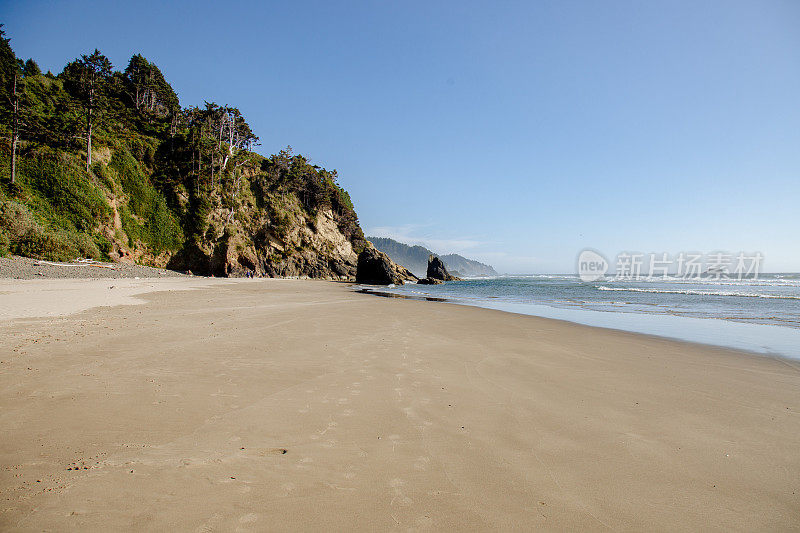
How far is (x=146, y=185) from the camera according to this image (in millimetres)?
45188

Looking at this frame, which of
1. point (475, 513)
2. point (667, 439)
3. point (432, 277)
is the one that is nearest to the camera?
point (475, 513)

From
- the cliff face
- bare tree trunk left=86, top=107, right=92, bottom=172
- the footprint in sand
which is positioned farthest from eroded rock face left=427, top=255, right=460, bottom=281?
the footprint in sand

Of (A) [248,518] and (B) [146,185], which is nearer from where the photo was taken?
(A) [248,518]

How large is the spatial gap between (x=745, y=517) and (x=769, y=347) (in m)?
10.6

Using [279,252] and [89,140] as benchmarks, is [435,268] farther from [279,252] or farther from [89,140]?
[89,140]

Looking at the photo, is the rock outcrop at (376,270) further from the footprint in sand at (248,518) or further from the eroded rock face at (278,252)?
the footprint in sand at (248,518)

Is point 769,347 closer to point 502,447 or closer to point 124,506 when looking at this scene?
point 502,447

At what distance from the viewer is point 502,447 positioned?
3666 mm

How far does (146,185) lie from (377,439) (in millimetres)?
54084

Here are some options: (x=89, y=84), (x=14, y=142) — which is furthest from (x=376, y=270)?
(x=89, y=84)

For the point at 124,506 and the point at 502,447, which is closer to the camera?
the point at 124,506

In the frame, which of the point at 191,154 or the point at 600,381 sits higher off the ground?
the point at 191,154

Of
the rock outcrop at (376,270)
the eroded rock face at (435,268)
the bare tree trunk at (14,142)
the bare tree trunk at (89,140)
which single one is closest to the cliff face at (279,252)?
the rock outcrop at (376,270)

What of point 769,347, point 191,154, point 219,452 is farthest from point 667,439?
point 191,154
